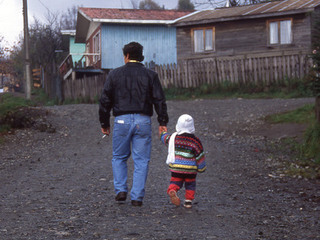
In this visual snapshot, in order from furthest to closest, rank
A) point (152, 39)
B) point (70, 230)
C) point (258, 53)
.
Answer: point (152, 39) → point (258, 53) → point (70, 230)

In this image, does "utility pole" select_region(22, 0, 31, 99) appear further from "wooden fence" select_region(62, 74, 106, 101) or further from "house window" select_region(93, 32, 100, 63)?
"house window" select_region(93, 32, 100, 63)

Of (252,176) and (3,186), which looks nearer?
(3,186)

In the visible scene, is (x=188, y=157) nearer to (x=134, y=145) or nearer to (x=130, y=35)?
(x=134, y=145)

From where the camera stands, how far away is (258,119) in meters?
14.3

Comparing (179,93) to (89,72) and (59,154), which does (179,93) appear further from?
(59,154)

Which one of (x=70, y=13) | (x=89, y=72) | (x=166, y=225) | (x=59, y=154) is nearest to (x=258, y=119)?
(x=59, y=154)

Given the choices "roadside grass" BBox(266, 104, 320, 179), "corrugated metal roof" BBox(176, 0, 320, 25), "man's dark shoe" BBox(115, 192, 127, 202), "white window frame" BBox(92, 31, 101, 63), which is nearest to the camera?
"man's dark shoe" BBox(115, 192, 127, 202)

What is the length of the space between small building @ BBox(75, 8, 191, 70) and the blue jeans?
83.9 ft

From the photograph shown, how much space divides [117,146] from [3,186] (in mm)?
2255

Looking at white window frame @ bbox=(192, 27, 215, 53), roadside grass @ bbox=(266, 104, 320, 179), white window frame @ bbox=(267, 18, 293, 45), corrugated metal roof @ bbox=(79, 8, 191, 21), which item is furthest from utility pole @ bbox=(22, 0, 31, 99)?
roadside grass @ bbox=(266, 104, 320, 179)

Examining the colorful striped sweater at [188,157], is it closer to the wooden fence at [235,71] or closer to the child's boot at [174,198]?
the child's boot at [174,198]

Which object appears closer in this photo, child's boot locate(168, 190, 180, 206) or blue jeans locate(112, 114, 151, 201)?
child's boot locate(168, 190, 180, 206)

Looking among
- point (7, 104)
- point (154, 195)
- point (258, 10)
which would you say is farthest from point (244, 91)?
point (154, 195)

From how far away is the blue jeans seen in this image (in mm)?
5703
